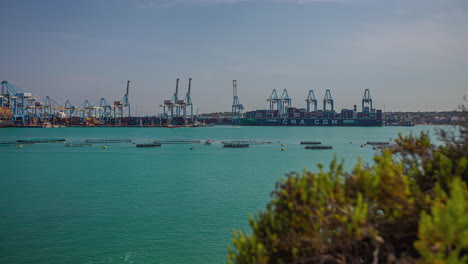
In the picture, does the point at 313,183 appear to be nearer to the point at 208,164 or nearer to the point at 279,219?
the point at 279,219

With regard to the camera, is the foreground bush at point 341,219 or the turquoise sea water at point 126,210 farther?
the turquoise sea water at point 126,210

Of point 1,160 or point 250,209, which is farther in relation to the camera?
point 1,160

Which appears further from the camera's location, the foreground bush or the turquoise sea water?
the turquoise sea water

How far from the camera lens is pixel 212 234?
18922mm

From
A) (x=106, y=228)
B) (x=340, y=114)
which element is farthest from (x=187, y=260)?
(x=340, y=114)

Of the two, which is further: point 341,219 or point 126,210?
point 126,210

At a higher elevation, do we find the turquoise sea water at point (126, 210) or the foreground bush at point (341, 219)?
the foreground bush at point (341, 219)

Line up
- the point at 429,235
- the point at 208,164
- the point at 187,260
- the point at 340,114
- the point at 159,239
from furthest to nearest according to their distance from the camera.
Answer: the point at 340,114 → the point at 208,164 → the point at 159,239 → the point at 187,260 → the point at 429,235

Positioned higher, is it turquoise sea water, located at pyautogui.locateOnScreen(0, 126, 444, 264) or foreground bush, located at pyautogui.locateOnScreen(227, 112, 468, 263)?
foreground bush, located at pyautogui.locateOnScreen(227, 112, 468, 263)

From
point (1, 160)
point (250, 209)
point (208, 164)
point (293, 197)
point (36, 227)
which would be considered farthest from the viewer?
point (1, 160)

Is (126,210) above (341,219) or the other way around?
the other way around

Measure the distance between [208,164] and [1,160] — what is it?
1184 inches

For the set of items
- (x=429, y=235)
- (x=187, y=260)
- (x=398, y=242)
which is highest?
(x=429, y=235)

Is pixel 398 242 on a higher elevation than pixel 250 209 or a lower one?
higher
